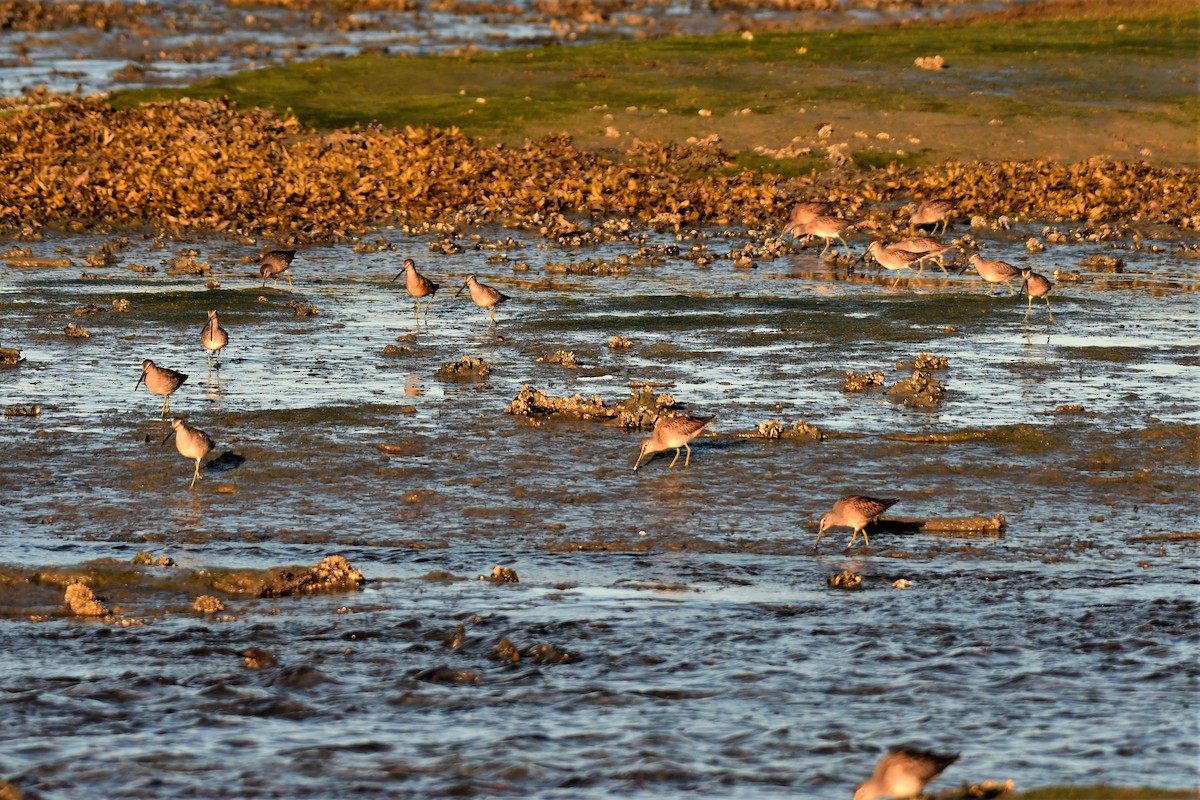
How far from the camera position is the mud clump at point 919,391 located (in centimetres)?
1664

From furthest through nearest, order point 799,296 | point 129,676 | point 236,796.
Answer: point 799,296 → point 129,676 → point 236,796

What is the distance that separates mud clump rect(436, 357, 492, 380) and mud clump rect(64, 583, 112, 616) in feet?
23.3

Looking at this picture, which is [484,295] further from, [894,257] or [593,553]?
[593,553]

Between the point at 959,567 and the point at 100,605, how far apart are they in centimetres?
576

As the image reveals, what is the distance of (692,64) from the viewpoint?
40000 millimetres

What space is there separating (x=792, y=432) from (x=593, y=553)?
352 centimetres

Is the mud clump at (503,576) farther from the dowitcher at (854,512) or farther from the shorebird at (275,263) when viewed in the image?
the shorebird at (275,263)

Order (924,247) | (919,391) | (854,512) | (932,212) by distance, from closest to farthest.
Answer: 1. (854,512)
2. (919,391)
3. (924,247)
4. (932,212)

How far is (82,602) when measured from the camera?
11062mm

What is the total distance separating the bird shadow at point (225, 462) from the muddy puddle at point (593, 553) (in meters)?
0.03

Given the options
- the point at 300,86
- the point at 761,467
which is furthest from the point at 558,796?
the point at 300,86

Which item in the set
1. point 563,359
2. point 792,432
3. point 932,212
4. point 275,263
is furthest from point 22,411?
point 932,212

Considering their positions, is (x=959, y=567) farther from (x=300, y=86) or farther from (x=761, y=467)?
(x=300, y=86)

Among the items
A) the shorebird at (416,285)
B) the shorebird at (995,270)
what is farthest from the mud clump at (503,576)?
the shorebird at (995,270)
